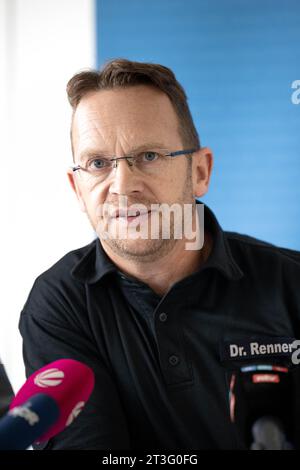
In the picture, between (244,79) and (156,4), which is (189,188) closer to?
(244,79)

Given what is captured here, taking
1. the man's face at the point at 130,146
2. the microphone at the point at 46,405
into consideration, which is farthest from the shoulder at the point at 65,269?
the microphone at the point at 46,405

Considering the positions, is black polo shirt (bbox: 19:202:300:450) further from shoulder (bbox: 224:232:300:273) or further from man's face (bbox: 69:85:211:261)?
man's face (bbox: 69:85:211:261)

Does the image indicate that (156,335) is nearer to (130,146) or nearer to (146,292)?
(146,292)

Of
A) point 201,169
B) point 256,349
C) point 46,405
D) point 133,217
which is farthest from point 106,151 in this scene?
point 46,405

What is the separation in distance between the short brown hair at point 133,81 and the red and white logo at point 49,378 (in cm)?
70

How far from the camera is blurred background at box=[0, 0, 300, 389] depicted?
6.29 ft

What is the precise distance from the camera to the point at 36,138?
2.20 meters

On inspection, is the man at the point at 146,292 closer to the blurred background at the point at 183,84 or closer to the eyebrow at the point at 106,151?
the eyebrow at the point at 106,151

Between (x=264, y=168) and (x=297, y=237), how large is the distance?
0.27 metres

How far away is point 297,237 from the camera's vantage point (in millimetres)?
1917

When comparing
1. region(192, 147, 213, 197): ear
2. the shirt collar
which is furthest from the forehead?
the shirt collar

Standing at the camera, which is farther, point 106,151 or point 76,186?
point 76,186

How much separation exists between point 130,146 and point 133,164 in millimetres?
41
